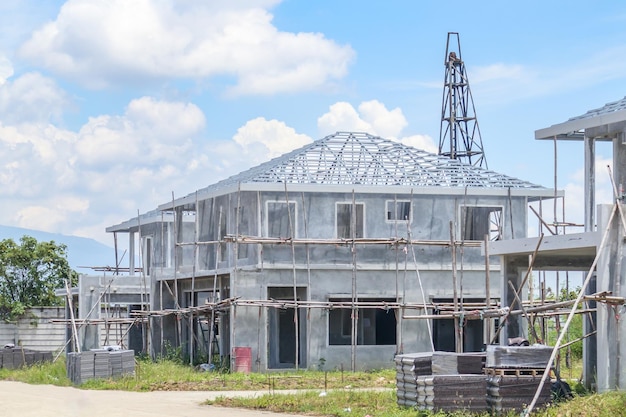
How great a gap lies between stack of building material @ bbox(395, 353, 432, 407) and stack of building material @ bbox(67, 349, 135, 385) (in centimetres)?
1119

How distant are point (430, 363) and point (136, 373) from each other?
12108 mm

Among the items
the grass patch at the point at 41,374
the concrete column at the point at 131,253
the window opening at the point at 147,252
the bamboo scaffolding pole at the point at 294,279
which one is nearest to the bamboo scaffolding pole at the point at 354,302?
the bamboo scaffolding pole at the point at 294,279

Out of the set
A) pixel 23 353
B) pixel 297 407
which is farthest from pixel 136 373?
pixel 297 407

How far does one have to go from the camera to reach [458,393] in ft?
69.9

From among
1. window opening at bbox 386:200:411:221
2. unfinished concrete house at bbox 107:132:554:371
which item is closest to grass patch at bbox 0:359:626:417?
unfinished concrete house at bbox 107:132:554:371

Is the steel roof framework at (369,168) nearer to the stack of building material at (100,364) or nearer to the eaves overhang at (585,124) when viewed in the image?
the stack of building material at (100,364)

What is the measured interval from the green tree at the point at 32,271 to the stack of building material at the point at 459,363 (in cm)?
2821

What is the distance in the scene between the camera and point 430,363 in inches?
893

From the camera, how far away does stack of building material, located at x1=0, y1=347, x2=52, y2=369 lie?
3766cm

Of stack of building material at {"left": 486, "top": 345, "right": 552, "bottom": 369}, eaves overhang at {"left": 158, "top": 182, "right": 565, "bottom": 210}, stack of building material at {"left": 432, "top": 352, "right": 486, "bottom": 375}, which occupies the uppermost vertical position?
eaves overhang at {"left": 158, "top": 182, "right": 565, "bottom": 210}

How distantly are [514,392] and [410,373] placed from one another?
2266 mm

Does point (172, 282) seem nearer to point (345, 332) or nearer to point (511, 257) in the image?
point (345, 332)

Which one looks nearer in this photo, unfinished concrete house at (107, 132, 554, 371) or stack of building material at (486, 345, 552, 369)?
stack of building material at (486, 345, 552, 369)

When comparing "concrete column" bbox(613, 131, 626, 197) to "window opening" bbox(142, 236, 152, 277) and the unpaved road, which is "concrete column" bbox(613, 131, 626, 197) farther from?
"window opening" bbox(142, 236, 152, 277)
